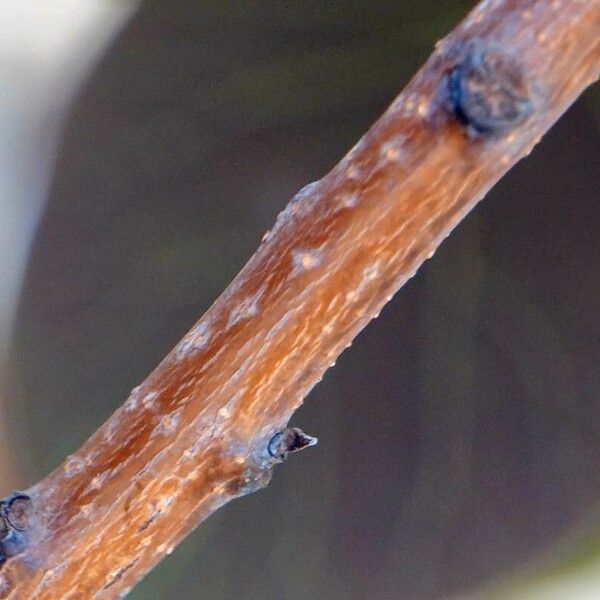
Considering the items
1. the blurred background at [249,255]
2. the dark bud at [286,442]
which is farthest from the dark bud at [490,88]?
the blurred background at [249,255]

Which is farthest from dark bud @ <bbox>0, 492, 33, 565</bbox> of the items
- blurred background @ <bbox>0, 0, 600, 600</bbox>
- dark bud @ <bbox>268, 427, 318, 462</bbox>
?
blurred background @ <bbox>0, 0, 600, 600</bbox>

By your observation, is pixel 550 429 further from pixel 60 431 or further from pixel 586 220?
pixel 60 431

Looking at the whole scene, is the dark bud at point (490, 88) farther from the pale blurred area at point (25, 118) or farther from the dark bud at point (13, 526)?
the pale blurred area at point (25, 118)

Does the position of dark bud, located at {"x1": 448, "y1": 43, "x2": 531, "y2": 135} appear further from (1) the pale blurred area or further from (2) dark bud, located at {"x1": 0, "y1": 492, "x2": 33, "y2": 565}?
(1) the pale blurred area

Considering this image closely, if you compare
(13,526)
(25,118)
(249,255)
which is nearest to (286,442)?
(13,526)

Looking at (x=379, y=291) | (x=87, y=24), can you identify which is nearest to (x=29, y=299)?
(x=87, y=24)
